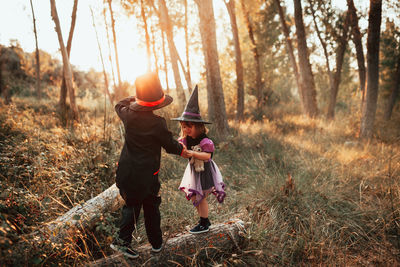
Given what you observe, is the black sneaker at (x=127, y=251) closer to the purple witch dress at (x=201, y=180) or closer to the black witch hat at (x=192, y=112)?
the purple witch dress at (x=201, y=180)

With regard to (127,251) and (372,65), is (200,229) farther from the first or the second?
(372,65)

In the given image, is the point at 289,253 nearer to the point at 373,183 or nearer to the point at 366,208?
the point at 366,208

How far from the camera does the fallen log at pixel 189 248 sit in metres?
2.11

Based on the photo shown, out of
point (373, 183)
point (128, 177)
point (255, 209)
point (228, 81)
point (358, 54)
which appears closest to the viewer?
point (128, 177)

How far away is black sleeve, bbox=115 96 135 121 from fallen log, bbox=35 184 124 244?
39.3 inches

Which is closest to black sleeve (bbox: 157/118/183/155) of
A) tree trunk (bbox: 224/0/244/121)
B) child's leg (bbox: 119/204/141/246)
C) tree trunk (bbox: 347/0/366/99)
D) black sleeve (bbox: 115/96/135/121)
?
black sleeve (bbox: 115/96/135/121)

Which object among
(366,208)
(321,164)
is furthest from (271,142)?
(366,208)

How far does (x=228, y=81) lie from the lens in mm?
15133

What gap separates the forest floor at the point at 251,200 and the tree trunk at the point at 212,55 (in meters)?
0.72

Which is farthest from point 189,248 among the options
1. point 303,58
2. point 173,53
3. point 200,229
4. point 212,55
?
point 303,58

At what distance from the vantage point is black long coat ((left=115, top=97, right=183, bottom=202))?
210 centimetres

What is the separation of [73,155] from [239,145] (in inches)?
157

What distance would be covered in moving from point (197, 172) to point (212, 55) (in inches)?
175

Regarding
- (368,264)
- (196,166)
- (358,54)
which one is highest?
(358,54)
